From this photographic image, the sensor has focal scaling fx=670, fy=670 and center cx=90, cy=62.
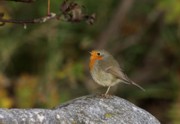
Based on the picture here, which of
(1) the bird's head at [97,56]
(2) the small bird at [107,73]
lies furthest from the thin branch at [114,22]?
(2) the small bird at [107,73]

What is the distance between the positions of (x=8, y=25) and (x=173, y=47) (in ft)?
9.73

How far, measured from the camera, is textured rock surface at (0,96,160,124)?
4.86 m

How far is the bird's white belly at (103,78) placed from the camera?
7125 millimetres

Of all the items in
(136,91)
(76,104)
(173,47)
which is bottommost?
(136,91)

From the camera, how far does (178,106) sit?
10.8m

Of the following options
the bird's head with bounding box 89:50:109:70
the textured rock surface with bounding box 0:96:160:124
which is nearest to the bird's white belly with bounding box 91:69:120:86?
the bird's head with bounding box 89:50:109:70

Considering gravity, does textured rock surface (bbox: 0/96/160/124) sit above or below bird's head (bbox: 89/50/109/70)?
above

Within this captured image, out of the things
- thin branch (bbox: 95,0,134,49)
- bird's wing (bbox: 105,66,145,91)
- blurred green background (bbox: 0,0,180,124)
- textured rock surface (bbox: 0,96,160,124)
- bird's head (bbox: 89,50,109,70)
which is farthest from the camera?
thin branch (bbox: 95,0,134,49)

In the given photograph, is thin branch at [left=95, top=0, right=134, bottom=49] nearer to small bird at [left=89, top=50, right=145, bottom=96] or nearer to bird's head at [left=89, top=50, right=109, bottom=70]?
bird's head at [left=89, top=50, right=109, bottom=70]

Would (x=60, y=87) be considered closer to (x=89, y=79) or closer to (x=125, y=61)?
(x=89, y=79)

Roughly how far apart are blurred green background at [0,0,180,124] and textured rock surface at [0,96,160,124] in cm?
453

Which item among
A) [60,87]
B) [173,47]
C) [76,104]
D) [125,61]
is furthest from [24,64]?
[76,104]

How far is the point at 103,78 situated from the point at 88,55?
423 cm

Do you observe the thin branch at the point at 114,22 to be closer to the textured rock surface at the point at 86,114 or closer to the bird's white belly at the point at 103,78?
the bird's white belly at the point at 103,78
